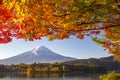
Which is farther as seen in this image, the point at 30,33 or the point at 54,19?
the point at 30,33

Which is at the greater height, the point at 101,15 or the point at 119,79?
the point at 101,15

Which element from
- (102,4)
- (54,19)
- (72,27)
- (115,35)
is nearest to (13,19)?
(54,19)

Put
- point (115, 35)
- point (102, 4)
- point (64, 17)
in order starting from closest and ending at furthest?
1. point (102, 4)
2. point (64, 17)
3. point (115, 35)

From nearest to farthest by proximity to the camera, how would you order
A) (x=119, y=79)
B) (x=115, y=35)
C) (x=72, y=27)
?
1. (x=72, y=27)
2. (x=115, y=35)
3. (x=119, y=79)

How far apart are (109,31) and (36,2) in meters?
10.4

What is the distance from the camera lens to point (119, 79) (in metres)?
25.1

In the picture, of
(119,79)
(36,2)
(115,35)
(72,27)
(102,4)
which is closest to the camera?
(36,2)

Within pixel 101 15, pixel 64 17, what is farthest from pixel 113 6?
pixel 64 17

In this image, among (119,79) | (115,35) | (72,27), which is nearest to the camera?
(72,27)

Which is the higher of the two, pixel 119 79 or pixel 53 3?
pixel 53 3

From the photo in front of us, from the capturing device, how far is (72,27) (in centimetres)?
1716

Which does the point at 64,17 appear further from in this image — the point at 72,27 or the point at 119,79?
the point at 119,79

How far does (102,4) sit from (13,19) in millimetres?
4279

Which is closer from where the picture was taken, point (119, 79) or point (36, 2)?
point (36, 2)
